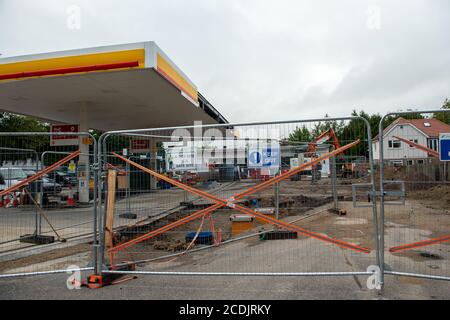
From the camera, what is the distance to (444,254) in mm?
6230

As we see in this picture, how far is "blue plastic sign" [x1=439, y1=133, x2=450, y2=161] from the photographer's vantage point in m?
4.64

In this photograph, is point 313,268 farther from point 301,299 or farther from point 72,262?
point 72,262

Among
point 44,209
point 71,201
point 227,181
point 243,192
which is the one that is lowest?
point 44,209

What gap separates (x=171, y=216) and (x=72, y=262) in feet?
6.72

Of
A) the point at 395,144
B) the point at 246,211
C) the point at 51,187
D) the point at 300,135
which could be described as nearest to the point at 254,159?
the point at 300,135

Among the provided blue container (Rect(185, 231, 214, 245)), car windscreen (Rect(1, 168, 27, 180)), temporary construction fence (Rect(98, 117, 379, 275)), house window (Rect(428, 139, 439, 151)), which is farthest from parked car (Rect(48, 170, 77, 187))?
house window (Rect(428, 139, 439, 151))

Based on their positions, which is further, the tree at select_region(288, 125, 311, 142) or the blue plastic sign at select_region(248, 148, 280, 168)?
the blue plastic sign at select_region(248, 148, 280, 168)

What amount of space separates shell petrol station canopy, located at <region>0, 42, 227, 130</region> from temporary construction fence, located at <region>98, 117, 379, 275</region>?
17.5ft

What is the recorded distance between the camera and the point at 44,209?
28.8 ft

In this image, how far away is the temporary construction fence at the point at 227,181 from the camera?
5.24m

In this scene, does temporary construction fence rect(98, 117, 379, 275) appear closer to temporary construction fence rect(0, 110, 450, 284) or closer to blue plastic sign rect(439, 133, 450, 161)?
temporary construction fence rect(0, 110, 450, 284)

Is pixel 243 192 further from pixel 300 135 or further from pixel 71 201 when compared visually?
pixel 71 201

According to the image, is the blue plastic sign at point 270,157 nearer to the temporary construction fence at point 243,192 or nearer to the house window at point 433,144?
the temporary construction fence at point 243,192

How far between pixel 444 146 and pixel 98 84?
1165 cm
